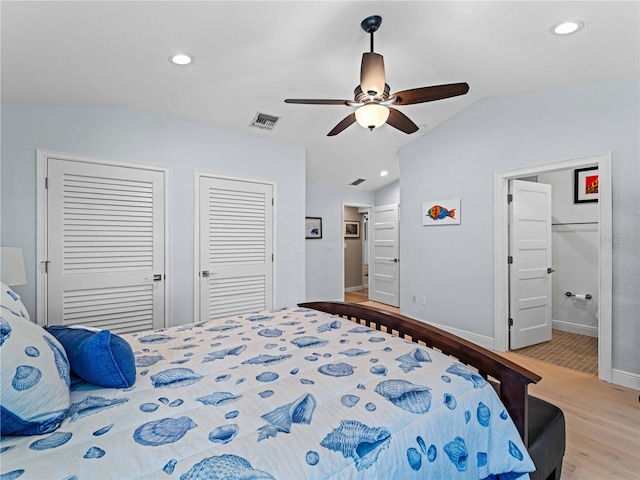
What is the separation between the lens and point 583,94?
10.1 feet

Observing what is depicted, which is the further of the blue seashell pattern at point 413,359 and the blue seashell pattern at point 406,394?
the blue seashell pattern at point 413,359

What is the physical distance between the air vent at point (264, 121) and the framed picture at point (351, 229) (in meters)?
4.40

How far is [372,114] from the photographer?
2.24 meters

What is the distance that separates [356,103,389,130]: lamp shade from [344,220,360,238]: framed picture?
5729 millimetres

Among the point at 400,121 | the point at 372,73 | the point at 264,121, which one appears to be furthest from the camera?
the point at 264,121

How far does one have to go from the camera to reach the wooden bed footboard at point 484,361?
1341 mm

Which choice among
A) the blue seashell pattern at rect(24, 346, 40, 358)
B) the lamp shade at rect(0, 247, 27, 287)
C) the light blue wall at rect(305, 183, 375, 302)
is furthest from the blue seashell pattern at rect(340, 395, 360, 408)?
the light blue wall at rect(305, 183, 375, 302)

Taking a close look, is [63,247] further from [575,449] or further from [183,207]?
[575,449]

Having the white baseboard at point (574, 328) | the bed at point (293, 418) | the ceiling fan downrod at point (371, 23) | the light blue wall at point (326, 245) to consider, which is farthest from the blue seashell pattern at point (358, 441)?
the light blue wall at point (326, 245)

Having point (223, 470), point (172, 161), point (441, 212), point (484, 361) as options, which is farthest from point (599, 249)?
point (172, 161)

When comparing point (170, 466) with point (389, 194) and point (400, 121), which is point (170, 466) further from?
point (389, 194)

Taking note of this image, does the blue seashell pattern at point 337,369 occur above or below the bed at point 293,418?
above

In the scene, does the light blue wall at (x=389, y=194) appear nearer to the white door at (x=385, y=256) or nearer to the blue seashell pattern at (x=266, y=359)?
the white door at (x=385, y=256)

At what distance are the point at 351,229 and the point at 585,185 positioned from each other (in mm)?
4745
